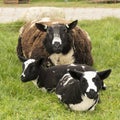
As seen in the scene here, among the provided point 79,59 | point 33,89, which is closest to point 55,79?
Result: point 33,89

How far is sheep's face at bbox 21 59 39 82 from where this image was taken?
5945 millimetres

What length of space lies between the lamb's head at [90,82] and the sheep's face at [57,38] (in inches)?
52.9

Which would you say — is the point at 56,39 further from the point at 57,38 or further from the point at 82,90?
the point at 82,90

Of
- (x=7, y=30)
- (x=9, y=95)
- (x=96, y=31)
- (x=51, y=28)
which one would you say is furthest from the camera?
(x=7, y=30)

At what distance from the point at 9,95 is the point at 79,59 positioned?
1.70m

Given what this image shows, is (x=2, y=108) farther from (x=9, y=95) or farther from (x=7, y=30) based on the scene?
(x=7, y=30)

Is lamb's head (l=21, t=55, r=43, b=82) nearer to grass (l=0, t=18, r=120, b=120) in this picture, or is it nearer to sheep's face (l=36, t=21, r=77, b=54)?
grass (l=0, t=18, r=120, b=120)

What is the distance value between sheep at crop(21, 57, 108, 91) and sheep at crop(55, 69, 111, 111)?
42 cm

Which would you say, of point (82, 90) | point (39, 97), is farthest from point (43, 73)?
point (82, 90)

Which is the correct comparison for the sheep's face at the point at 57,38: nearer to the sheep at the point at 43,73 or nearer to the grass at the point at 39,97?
the sheep at the point at 43,73

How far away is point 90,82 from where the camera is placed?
197 inches

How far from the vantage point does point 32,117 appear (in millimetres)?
5172

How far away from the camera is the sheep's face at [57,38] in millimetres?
6492

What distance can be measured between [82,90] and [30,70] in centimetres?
109
